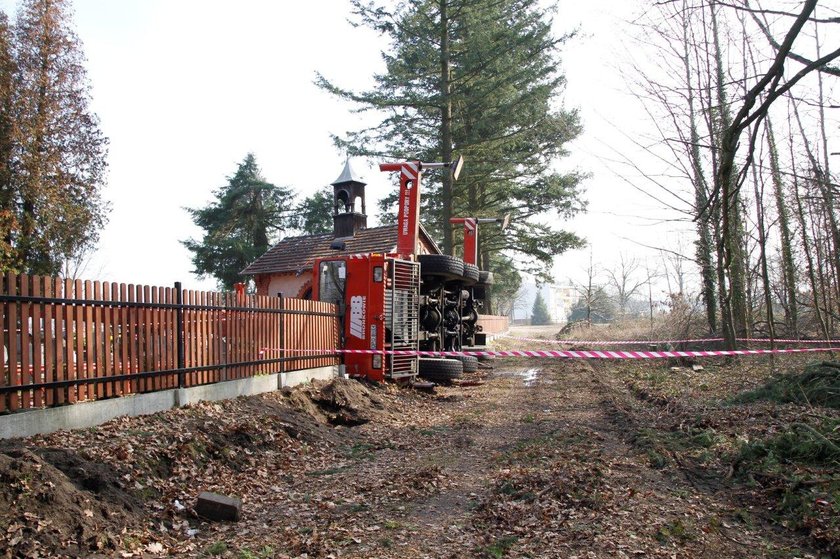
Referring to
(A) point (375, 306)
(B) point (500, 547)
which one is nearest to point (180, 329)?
(A) point (375, 306)

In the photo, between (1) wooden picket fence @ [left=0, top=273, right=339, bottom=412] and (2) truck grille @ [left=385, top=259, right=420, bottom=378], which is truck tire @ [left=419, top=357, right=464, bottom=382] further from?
(1) wooden picket fence @ [left=0, top=273, right=339, bottom=412]

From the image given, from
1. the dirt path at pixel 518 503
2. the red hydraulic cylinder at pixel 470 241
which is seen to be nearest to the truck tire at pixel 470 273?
the red hydraulic cylinder at pixel 470 241

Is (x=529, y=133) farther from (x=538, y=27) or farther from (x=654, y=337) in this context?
(x=654, y=337)

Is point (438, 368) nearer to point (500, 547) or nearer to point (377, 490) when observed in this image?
point (377, 490)

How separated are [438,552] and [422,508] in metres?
1.02

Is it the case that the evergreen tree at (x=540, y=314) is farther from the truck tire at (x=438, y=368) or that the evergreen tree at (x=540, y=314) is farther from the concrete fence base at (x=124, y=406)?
the concrete fence base at (x=124, y=406)

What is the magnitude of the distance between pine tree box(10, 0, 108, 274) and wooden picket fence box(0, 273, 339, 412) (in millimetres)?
19365

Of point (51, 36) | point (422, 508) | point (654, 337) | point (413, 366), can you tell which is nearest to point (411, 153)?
point (654, 337)

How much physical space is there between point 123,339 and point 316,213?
3707 centimetres

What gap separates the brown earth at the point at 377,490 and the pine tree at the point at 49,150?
21643 mm

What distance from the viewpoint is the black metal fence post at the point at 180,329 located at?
8.38 m

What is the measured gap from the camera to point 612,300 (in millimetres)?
67188

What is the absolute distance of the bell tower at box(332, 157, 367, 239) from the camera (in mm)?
22797

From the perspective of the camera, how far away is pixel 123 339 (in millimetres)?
7516
